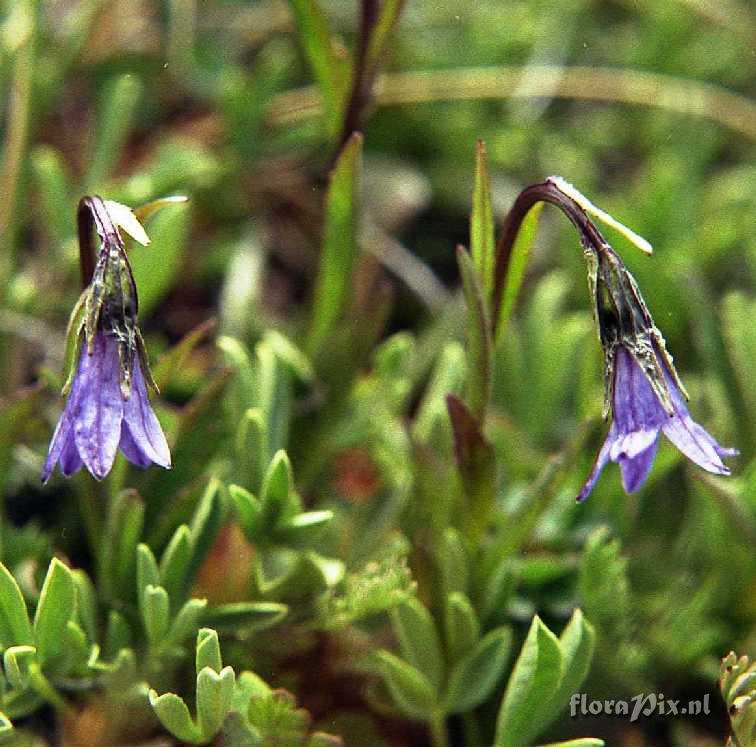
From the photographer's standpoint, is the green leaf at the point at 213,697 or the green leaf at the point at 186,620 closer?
the green leaf at the point at 213,697

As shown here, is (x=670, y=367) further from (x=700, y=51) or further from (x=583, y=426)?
(x=700, y=51)

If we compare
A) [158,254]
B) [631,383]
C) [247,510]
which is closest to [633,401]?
[631,383]

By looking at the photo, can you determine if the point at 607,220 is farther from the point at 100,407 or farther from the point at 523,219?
the point at 100,407

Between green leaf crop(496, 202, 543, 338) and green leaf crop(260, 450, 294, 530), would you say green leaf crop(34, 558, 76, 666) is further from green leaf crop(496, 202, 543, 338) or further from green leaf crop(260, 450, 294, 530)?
green leaf crop(496, 202, 543, 338)

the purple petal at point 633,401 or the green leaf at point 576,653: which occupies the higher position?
the purple petal at point 633,401

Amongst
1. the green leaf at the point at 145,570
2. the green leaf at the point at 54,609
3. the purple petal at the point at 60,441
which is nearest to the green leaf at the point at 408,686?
the green leaf at the point at 145,570

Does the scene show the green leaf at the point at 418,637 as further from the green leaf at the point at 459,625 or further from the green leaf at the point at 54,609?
the green leaf at the point at 54,609

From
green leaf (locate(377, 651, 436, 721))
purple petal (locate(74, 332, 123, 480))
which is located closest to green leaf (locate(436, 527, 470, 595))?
green leaf (locate(377, 651, 436, 721))
